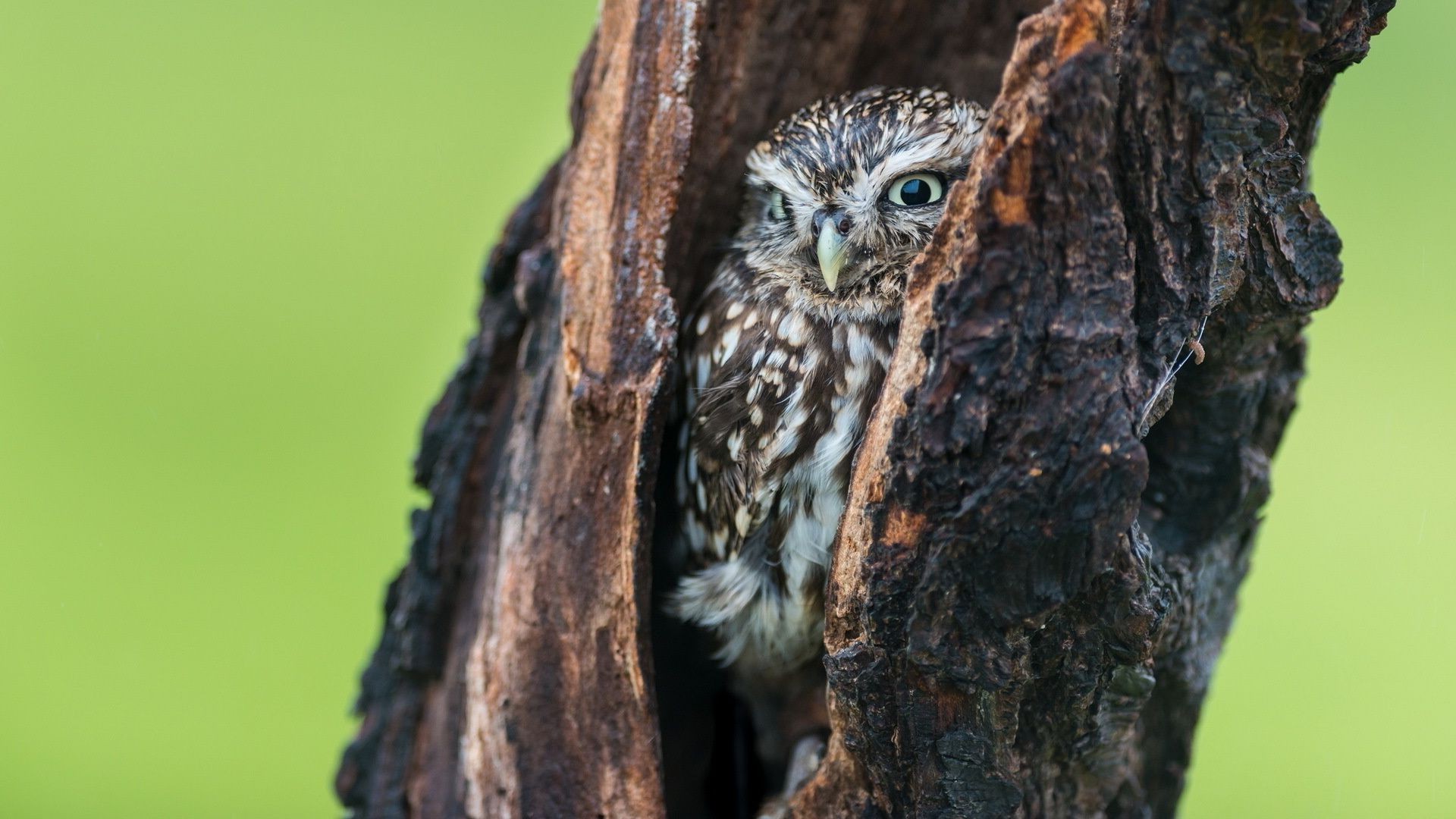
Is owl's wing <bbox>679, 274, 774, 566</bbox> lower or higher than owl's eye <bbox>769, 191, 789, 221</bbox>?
lower

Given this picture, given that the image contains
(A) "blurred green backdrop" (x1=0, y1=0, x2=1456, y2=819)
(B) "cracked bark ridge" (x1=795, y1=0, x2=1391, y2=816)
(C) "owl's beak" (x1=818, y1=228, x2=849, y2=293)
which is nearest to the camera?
(B) "cracked bark ridge" (x1=795, y1=0, x2=1391, y2=816)

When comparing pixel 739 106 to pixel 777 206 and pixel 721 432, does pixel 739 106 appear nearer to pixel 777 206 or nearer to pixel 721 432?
pixel 777 206

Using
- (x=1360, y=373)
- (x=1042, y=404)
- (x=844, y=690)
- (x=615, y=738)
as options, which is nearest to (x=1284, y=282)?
(x=1042, y=404)

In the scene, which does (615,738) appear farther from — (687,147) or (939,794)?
(687,147)

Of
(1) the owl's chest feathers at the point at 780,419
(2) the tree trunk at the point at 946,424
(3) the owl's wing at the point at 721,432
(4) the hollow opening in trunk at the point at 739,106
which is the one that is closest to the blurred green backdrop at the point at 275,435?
(2) the tree trunk at the point at 946,424

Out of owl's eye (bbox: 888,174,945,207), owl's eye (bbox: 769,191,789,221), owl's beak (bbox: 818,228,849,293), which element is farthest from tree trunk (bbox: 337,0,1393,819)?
owl's eye (bbox: 888,174,945,207)

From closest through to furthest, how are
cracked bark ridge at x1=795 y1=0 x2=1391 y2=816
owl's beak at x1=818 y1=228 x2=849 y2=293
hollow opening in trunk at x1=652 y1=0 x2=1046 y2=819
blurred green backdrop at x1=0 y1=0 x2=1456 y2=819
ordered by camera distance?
cracked bark ridge at x1=795 y1=0 x2=1391 y2=816 → owl's beak at x1=818 y1=228 x2=849 y2=293 → hollow opening in trunk at x1=652 y1=0 x2=1046 y2=819 → blurred green backdrop at x1=0 y1=0 x2=1456 y2=819

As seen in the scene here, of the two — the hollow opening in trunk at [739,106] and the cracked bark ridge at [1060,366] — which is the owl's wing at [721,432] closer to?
the hollow opening in trunk at [739,106]

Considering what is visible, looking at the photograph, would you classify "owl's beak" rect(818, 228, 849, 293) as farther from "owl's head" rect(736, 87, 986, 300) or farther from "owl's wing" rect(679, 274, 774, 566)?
"owl's wing" rect(679, 274, 774, 566)
